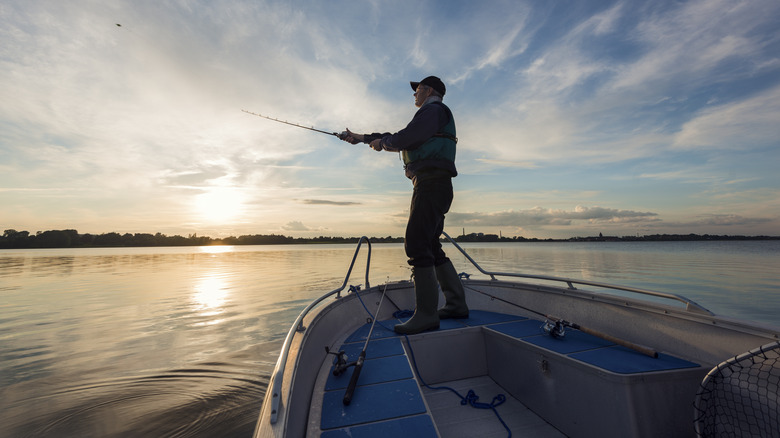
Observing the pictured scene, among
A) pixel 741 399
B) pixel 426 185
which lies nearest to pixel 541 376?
pixel 741 399

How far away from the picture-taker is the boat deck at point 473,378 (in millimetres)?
1820

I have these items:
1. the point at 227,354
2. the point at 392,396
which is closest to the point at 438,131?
the point at 392,396

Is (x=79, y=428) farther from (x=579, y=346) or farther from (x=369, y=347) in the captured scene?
(x=579, y=346)

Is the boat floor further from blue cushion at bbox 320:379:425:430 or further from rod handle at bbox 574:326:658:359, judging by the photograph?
rod handle at bbox 574:326:658:359

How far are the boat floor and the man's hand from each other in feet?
9.43

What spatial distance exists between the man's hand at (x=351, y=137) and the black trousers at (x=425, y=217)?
3.75 feet

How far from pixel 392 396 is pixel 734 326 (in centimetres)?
225

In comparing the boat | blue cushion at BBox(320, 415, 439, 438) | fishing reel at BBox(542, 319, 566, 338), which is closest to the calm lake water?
the boat

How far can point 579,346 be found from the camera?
2.68m

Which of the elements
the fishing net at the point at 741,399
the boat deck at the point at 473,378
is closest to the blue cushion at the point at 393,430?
the boat deck at the point at 473,378

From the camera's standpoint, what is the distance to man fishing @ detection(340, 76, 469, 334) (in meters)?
3.05

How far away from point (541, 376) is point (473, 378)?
86 centimetres

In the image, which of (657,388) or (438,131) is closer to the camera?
(657,388)

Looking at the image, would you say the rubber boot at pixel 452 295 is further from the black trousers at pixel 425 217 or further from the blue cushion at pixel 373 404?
the blue cushion at pixel 373 404
